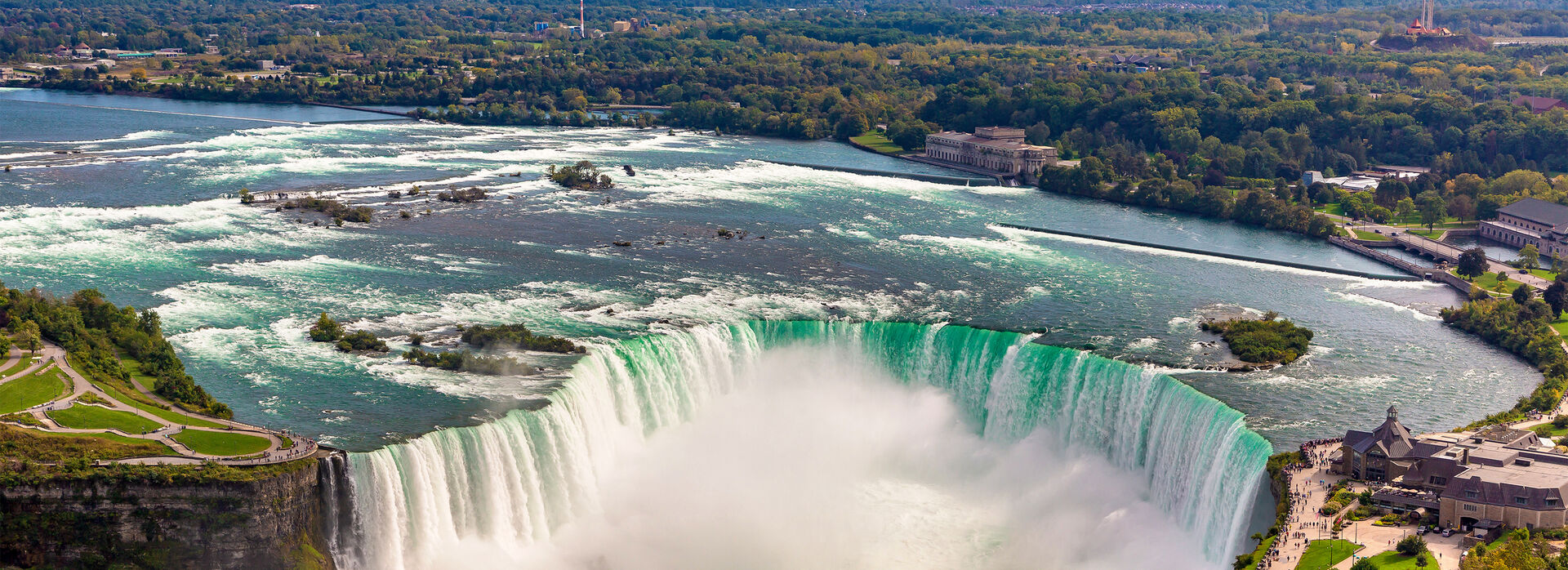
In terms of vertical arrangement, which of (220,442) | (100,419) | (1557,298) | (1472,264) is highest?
(1472,264)

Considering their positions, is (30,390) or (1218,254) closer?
(30,390)

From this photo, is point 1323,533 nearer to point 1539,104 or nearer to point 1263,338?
point 1263,338

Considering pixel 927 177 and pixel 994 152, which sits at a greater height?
pixel 994 152

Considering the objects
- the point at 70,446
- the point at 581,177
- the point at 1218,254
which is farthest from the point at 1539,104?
the point at 70,446

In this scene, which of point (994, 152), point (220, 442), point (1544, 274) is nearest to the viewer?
Result: point (220, 442)

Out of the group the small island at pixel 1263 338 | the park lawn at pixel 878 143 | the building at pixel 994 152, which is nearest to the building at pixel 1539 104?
the building at pixel 994 152

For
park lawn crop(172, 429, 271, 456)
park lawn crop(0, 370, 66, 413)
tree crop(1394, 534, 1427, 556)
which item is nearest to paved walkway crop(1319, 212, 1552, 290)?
tree crop(1394, 534, 1427, 556)

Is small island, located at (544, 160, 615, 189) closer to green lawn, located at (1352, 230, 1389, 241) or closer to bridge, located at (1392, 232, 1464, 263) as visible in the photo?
green lawn, located at (1352, 230, 1389, 241)
